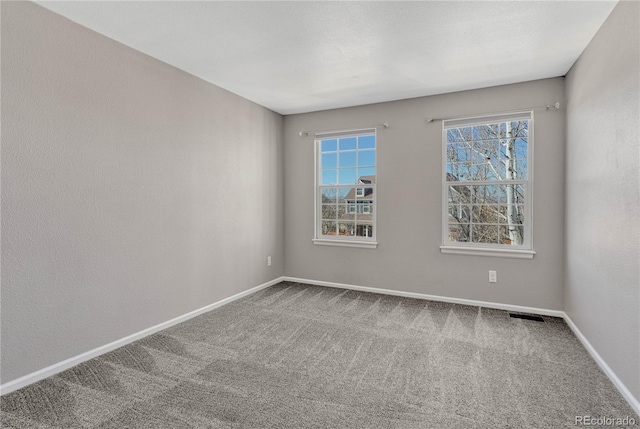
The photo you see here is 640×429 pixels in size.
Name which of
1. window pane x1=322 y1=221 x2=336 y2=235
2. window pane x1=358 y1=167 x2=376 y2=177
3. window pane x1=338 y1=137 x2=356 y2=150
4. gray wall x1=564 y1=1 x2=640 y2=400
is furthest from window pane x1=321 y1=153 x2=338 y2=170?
gray wall x1=564 y1=1 x2=640 y2=400

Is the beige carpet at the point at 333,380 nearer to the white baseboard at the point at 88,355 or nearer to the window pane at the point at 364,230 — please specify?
the white baseboard at the point at 88,355

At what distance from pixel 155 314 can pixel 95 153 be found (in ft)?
4.73

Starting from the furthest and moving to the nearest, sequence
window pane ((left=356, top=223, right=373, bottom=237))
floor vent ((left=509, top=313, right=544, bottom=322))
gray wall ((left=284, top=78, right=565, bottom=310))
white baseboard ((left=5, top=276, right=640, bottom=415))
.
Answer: window pane ((left=356, top=223, right=373, bottom=237)) < gray wall ((left=284, top=78, right=565, bottom=310)) < floor vent ((left=509, top=313, right=544, bottom=322)) < white baseboard ((left=5, top=276, right=640, bottom=415))

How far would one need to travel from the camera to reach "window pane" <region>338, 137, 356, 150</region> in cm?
433

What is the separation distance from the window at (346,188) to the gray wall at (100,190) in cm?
130

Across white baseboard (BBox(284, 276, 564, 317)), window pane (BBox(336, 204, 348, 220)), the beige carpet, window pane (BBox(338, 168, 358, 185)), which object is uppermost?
window pane (BBox(338, 168, 358, 185))

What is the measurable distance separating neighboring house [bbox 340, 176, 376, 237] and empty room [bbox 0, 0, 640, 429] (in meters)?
0.03

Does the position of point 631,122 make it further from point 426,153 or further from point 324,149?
point 324,149

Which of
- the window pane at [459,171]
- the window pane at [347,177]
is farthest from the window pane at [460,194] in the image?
the window pane at [347,177]

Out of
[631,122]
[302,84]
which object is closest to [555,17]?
[631,122]

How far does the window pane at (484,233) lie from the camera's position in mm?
3609

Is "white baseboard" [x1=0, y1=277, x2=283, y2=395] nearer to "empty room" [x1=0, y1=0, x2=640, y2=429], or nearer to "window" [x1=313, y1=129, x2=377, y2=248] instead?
"empty room" [x1=0, y1=0, x2=640, y2=429]

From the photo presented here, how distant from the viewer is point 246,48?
263 centimetres

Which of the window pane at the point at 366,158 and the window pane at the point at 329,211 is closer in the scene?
the window pane at the point at 366,158
